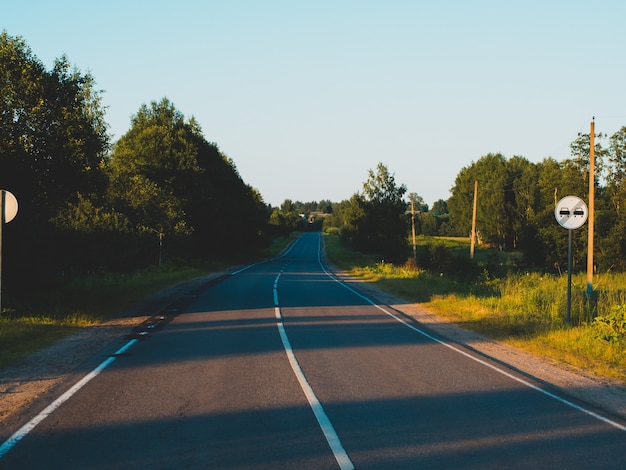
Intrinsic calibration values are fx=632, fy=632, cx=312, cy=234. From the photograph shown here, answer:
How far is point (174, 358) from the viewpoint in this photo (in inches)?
438

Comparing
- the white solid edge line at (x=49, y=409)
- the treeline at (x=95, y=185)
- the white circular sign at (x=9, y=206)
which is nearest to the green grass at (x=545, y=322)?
the white solid edge line at (x=49, y=409)

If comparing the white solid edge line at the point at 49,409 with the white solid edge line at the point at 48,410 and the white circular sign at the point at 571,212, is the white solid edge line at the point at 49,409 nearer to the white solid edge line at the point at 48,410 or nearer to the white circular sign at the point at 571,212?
the white solid edge line at the point at 48,410

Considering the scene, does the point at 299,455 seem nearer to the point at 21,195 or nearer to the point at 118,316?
the point at 118,316

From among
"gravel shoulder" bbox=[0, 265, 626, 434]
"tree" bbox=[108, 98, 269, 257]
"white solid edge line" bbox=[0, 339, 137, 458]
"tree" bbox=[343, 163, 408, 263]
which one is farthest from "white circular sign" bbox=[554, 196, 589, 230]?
"tree" bbox=[343, 163, 408, 263]

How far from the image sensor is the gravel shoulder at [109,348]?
805 cm

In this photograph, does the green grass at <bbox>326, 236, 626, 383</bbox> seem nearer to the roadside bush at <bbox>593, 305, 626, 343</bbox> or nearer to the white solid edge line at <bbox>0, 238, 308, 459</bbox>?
the roadside bush at <bbox>593, 305, 626, 343</bbox>

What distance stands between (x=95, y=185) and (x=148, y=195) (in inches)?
898

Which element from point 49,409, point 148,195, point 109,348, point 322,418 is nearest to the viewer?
point 322,418

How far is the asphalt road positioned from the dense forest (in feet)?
26.0

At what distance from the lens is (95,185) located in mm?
20344

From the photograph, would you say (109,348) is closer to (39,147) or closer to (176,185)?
(39,147)

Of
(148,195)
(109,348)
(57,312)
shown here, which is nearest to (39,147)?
(57,312)

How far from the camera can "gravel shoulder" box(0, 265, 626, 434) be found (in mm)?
8047

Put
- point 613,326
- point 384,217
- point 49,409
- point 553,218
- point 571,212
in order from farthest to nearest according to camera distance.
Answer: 1. point 553,218
2. point 384,217
3. point 571,212
4. point 613,326
5. point 49,409
